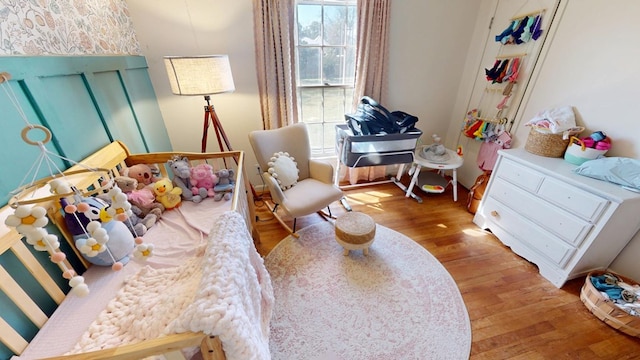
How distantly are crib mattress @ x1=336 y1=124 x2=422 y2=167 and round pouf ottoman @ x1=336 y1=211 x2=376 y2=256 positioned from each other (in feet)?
2.23

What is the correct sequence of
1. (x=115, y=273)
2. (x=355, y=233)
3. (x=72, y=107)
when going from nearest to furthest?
(x=115, y=273) → (x=72, y=107) → (x=355, y=233)

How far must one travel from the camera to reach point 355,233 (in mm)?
1721

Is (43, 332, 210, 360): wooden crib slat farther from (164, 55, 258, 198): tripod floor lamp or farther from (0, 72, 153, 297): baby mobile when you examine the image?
(164, 55, 258, 198): tripod floor lamp

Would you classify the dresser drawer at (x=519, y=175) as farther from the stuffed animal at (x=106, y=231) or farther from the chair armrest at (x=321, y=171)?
the stuffed animal at (x=106, y=231)

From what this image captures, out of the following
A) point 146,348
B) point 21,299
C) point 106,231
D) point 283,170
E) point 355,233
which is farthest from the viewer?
point 283,170

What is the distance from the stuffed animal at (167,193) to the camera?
148 cm

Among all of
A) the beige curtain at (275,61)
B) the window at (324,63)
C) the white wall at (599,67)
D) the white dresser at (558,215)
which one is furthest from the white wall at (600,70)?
the beige curtain at (275,61)

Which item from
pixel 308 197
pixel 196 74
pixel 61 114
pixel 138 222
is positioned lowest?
pixel 308 197

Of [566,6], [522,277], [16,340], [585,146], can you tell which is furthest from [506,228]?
[16,340]

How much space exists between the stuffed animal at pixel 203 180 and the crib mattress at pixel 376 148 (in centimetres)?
119

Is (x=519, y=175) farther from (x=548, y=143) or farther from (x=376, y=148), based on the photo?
(x=376, y=148)

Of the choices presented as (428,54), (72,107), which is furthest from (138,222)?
(428,54)

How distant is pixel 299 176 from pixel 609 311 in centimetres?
224

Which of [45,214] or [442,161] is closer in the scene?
[45,214]
